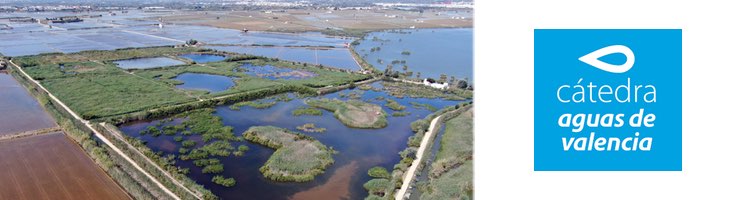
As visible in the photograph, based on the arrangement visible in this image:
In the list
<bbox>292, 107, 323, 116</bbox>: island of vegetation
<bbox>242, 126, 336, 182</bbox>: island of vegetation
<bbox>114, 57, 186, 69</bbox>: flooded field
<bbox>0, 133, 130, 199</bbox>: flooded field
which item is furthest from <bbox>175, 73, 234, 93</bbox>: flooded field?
<bbox>0, 133, 130, 199</bbox>: flooded field

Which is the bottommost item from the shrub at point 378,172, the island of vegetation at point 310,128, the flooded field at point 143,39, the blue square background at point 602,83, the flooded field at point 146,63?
the shrub at point 378,172

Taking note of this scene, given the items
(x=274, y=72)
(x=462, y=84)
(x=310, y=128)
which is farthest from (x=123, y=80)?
(x=462, y=84)

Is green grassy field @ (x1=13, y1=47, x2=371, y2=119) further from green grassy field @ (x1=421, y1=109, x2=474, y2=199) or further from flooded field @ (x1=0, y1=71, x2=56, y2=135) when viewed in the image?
green grassy field @ (x1=421, y1=109, x2=474, y2=199)

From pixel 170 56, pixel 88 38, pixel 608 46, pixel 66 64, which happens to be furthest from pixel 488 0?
pixel 88 38

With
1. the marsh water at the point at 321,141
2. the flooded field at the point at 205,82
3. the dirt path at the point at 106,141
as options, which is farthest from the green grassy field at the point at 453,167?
the flooded field at the point at 205,82

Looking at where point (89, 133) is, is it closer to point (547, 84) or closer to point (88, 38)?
point (547, 84)

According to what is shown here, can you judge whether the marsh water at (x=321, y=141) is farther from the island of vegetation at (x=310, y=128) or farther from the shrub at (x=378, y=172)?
the island of vegetation at (x=310, y=128)
